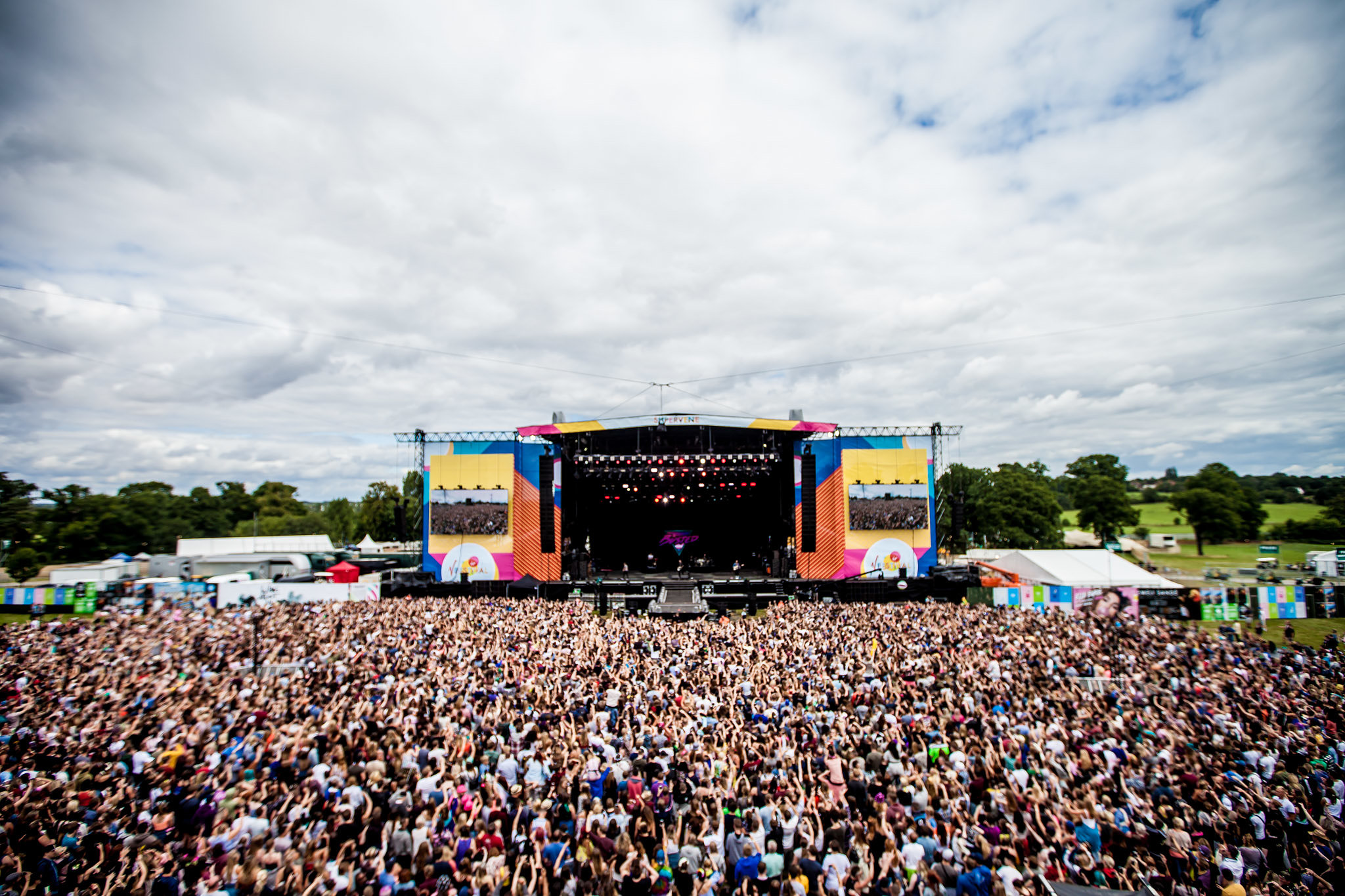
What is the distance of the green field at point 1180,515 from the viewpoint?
55.0m

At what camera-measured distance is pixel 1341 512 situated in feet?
148

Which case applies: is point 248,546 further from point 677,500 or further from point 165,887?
point 165,887

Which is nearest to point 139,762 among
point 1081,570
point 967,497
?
point 1081,570

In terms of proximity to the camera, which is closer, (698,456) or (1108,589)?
(1108,589)

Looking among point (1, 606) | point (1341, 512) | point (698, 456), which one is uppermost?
point (698, 456)

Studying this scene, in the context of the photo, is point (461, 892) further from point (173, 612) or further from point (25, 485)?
point (25, 485)

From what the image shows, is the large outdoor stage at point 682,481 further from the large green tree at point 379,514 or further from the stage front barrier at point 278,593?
the large green tree at point 379,514


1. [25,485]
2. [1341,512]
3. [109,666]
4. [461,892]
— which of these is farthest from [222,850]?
[1341,512]

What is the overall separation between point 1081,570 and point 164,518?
195 feet

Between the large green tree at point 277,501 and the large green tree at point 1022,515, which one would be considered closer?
the large green tree at point 1022,515

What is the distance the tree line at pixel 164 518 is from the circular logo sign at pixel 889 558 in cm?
1933

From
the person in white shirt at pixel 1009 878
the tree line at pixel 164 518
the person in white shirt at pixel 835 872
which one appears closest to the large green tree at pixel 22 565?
the tree line at pixel 164 518

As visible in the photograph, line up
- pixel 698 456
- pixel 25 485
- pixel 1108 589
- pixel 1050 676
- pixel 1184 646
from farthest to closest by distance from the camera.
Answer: pixel 25 485
pixel 698 456
pixel 1108 589
pixel 1184 646
pixel 1050 676

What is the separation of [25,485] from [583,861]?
1800 inches
